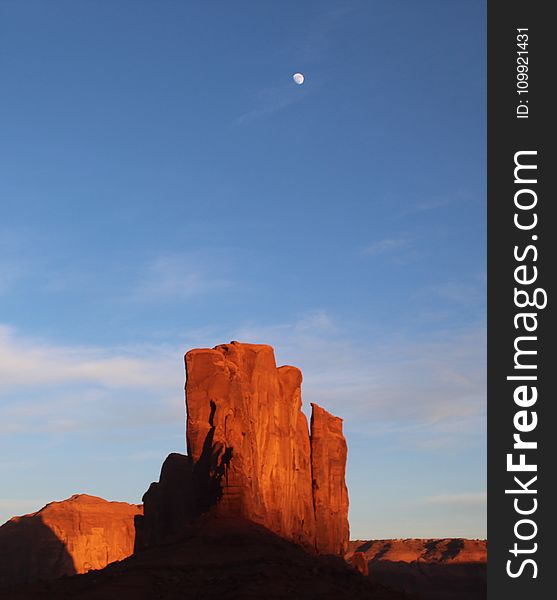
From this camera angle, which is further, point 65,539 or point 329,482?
point 65,539

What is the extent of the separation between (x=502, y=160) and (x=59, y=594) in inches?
2033

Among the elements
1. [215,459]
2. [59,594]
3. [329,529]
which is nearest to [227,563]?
[59,594]

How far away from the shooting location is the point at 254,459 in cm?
10719

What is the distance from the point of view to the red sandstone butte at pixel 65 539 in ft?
524

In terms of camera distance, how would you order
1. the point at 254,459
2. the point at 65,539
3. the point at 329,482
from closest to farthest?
the point at 254,459 → the point at 329,482 → the point at 65,539

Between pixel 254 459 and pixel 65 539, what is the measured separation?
7447 cm

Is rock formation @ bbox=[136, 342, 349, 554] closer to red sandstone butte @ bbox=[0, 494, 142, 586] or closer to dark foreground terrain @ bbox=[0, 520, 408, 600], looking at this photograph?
dark foreground terrain @ bbox=[0, 520, 408, 600]

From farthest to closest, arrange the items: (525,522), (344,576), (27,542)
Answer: (27,542)
(344,576)
(525,522)

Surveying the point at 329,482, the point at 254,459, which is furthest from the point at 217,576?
the point at 329,482

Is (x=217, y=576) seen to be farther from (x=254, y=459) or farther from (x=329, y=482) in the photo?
(x=329, y=482)

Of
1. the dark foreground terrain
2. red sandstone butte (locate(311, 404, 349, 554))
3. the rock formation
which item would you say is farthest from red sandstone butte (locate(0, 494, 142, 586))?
the dark foreground terrain

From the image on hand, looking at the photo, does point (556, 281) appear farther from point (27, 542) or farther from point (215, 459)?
point (27, 542)

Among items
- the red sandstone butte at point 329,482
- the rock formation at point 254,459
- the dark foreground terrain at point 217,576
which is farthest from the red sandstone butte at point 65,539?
the dark foreground terrain at point 217,576

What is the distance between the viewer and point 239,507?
88312mm
